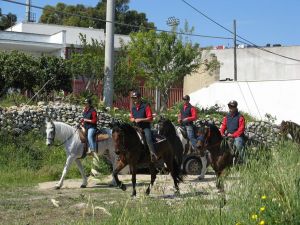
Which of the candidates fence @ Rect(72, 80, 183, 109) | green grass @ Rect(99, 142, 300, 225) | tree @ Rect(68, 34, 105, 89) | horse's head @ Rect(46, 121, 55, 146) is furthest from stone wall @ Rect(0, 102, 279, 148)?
green grass @ Rect(99, 142, 300, 225)

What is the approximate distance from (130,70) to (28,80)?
7.03 metres

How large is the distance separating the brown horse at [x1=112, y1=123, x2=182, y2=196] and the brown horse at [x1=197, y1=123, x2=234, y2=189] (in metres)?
0.94

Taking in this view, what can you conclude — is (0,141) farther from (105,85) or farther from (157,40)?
(157,40)

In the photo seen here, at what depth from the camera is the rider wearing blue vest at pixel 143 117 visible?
1441 cm

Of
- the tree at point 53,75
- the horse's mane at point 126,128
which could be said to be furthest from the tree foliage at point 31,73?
the horse's mane at point 126,128

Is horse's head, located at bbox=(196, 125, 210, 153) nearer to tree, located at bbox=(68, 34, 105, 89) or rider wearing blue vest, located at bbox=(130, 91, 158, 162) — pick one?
rider wearing blue vest, located at bbox=(130, 91, 158, 162)

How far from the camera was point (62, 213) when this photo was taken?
11.2 metres

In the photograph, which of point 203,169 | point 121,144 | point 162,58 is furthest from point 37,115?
point 162,58

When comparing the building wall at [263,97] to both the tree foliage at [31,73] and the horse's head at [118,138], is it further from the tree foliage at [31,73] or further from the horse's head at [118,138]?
the horse's head at [118,138]

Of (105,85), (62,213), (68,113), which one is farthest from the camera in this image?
(105,85)

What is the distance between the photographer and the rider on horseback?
58.3 feet

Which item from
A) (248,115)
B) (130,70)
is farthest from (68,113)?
(248,115)

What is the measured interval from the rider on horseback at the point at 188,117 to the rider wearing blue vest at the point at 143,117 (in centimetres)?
340

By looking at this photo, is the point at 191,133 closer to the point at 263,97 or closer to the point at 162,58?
the point at 162,58
